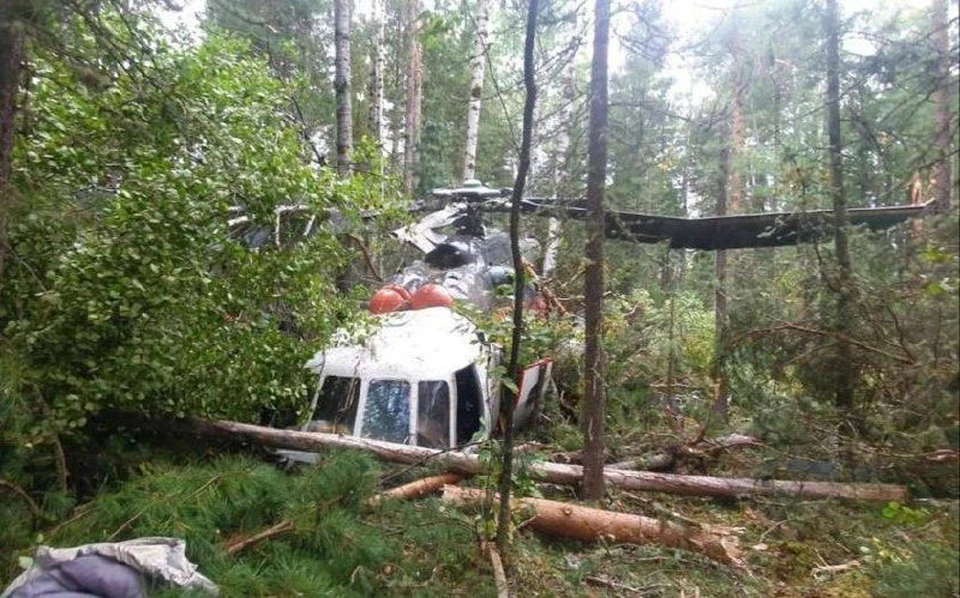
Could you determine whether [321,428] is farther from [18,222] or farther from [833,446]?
[833,446]

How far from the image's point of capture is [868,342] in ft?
19.0

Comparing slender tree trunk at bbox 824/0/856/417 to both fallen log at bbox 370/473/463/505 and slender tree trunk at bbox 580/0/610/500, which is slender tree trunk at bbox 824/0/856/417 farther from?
fallen log at bbox 370/473/463/505

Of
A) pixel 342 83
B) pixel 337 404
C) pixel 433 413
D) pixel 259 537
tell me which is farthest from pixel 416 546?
pixel 342 83

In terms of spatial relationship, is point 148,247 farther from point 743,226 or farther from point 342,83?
point 743,226

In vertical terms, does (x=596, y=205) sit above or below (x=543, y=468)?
above

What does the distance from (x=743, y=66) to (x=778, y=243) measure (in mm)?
4976

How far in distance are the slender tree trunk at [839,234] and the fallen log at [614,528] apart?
175 cm

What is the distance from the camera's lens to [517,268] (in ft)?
15.4

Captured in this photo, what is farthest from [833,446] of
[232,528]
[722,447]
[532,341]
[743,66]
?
[743,66]

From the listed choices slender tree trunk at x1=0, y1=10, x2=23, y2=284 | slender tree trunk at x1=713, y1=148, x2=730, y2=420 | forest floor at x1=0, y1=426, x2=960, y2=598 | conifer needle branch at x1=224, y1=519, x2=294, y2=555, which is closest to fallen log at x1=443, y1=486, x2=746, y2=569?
forest floor at x1=0, y1=426, x2=960, y2=598

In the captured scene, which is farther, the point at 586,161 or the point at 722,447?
the point at 722,447

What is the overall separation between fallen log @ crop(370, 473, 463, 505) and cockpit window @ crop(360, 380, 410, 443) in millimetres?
731

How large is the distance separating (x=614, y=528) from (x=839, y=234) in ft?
12.7

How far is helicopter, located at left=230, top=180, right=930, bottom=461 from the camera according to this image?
272 inches
